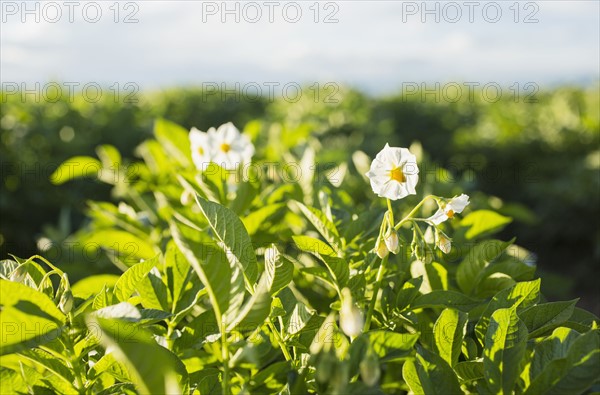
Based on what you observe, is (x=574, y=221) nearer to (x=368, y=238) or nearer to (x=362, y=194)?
(x=362, y=194)

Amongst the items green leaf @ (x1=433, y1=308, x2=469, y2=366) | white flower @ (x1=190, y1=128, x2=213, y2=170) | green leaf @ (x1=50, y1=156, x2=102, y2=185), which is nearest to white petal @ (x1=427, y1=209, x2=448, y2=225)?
green leaf @ (x1=433, y1=308, x2=469, y2=366)

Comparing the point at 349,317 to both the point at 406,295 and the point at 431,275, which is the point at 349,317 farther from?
the point at 431,275

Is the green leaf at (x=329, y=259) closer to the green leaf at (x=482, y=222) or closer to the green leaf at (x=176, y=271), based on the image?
the green leaf at (x=176, y=271)

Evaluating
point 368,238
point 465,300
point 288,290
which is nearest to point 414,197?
point 368,238

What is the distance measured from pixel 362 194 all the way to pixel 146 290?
1629 mm

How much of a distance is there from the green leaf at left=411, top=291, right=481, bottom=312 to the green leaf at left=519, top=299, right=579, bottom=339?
0.47ft

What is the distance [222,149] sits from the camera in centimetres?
208

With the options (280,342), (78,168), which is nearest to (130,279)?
(280,342)

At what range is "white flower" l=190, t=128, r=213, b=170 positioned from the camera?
6.83ft

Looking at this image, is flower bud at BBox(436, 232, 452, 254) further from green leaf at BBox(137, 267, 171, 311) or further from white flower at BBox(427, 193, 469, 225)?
green leaf at BBox(137, 267, 171, 311)

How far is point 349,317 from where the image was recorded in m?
0.98

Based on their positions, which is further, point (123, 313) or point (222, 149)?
point (222, 149)

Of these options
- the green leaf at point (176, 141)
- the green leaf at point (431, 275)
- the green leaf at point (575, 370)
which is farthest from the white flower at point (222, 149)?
the green leaf at point (575, 370)

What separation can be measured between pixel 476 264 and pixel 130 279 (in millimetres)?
800
